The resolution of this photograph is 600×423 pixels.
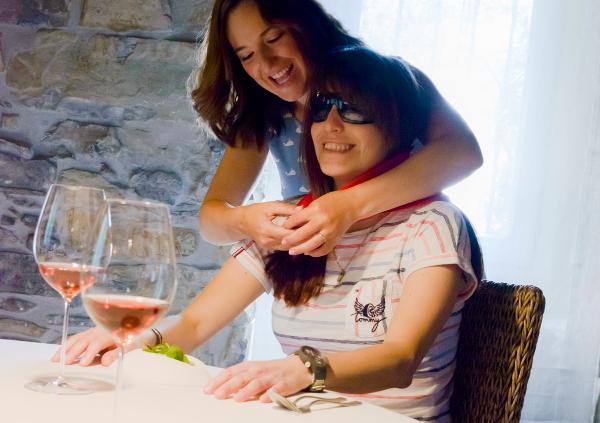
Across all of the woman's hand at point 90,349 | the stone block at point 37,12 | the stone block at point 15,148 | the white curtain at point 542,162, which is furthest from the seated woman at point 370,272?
the white curtain at point 542,162

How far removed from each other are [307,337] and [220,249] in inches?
49.1

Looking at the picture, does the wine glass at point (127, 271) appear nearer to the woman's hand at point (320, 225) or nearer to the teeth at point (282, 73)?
the woman's hand at point (320, 225)

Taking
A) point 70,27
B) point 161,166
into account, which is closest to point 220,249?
point 161,166

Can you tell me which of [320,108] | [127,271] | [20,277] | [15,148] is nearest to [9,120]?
[15,148]

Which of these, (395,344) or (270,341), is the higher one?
(395,344)

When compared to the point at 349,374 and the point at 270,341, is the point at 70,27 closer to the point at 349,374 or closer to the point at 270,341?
the point at 270,341

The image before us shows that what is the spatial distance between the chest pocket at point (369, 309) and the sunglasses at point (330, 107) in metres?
0.32

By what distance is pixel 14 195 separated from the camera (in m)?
2.96

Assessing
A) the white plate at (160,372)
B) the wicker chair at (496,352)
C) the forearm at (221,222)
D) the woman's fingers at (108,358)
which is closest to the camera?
the white plate at (160,372)

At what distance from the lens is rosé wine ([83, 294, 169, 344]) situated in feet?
2.77

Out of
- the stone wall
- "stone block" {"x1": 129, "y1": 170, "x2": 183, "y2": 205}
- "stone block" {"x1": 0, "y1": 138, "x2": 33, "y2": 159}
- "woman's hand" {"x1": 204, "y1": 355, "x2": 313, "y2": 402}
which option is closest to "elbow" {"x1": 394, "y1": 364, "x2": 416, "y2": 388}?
"woman's hand" {"x1": 204, "y1": 355, "x2": 313, "y2": 402}

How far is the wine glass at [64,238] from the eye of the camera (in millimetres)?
1104

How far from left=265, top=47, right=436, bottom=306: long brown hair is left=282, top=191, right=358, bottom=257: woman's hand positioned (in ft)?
0.43

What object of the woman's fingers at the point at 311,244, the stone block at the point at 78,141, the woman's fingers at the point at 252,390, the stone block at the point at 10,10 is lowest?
the woman's fingers at the point at 252,390
